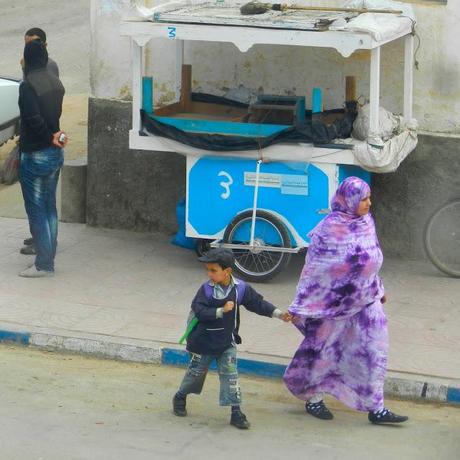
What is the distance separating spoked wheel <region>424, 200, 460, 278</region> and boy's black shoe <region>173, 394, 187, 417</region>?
11.8 feet

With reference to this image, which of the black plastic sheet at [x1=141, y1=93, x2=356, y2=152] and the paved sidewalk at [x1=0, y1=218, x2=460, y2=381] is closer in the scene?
the paved sidewalk at [x1=0, y1=218, x2=460, y2=381]

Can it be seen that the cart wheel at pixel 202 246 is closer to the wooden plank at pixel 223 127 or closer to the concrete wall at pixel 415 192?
the wooden plank at pixel 223 127

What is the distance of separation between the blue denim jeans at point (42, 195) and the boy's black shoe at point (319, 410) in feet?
11.6

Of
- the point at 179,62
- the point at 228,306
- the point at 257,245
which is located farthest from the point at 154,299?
the point at 228,306

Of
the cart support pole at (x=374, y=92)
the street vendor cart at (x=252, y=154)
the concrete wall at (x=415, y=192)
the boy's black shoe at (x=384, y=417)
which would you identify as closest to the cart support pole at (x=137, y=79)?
the street vendor cart at (x=252, y=154)

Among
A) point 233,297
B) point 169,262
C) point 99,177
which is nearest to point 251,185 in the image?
point 169,262

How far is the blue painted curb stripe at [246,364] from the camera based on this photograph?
28.5 ft

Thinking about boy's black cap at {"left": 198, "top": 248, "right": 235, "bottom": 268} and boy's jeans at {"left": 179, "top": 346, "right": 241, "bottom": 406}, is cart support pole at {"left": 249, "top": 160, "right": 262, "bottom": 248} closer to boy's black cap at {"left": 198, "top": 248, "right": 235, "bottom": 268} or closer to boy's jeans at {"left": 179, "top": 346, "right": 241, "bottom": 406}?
boy's jeans at {"left": 179, "top": 346, "right": 241, "bottom": 406}

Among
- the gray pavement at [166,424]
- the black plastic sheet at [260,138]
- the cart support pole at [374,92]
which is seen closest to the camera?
the gray pavement at [166,424]

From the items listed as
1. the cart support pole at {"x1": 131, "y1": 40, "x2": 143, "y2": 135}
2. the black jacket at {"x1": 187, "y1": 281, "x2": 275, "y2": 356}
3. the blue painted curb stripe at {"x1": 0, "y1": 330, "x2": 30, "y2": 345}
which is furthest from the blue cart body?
the black jacket at {"x1": 187, "y1": 281, "x2": 275, "y2": 356}

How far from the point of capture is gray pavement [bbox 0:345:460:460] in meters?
7.20

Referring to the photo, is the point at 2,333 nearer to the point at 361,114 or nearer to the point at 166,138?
the point at 166,138

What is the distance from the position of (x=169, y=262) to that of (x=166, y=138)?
4.11 ft

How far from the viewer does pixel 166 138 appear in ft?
34.6
